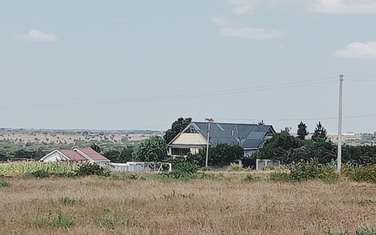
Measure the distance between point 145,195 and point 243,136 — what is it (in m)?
75.0

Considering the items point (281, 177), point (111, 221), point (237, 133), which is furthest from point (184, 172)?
point (237, 133)

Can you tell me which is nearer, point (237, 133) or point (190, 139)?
point (190, 139)

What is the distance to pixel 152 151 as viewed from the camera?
86062 mm

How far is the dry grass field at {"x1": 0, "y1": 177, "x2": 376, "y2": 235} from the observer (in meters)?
13.4

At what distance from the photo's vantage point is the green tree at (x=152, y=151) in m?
84.6

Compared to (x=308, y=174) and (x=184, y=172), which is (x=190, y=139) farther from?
(x=308, y=174)

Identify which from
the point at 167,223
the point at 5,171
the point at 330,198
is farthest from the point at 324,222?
the point at 5,171

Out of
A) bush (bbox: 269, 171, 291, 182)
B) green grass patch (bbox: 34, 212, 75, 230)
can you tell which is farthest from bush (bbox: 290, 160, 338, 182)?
green grass patch (bbox: 34, 212, 75, 230)

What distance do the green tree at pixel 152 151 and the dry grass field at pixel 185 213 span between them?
59293 mm

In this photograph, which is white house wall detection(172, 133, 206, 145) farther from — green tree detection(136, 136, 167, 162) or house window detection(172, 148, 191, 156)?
green tree detection(136, 136, 167, 162)

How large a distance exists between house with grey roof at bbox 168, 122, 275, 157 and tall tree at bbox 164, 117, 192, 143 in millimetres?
3528

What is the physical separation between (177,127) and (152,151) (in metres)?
17.3

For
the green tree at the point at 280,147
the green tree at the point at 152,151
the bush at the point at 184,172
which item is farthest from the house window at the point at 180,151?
the bush at the point at 184,172

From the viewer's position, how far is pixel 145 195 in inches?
953
